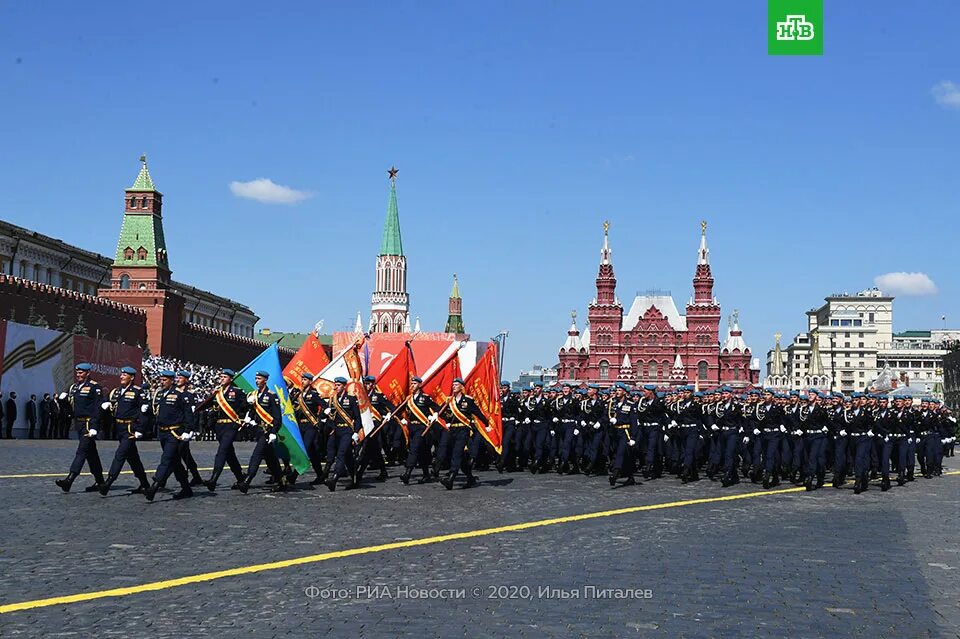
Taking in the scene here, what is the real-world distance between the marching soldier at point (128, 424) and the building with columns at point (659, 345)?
103 metres

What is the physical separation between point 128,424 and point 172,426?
0.62 meters

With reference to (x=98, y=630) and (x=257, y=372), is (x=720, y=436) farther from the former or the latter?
(x=98, y=630)

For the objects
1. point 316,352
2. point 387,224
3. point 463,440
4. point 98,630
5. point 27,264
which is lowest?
point 98,630

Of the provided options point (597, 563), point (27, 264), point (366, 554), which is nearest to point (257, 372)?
point (366, 554)

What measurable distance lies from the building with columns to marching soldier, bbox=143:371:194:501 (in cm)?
10330

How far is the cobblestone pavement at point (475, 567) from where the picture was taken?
7.11 m

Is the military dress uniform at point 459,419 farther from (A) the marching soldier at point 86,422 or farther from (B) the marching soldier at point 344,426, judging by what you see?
(A) the marching soldier at point 86,422

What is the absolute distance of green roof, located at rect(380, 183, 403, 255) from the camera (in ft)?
560

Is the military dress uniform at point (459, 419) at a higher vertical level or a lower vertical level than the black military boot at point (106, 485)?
higher

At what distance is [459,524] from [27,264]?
65597mm

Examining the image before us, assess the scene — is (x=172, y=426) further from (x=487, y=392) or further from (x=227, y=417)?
(x=487, y=392)

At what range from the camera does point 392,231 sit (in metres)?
171

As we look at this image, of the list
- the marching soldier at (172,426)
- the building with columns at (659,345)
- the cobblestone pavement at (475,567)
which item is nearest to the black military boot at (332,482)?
the cobblestone pavement at (475,567)

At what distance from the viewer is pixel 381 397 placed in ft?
61.1
